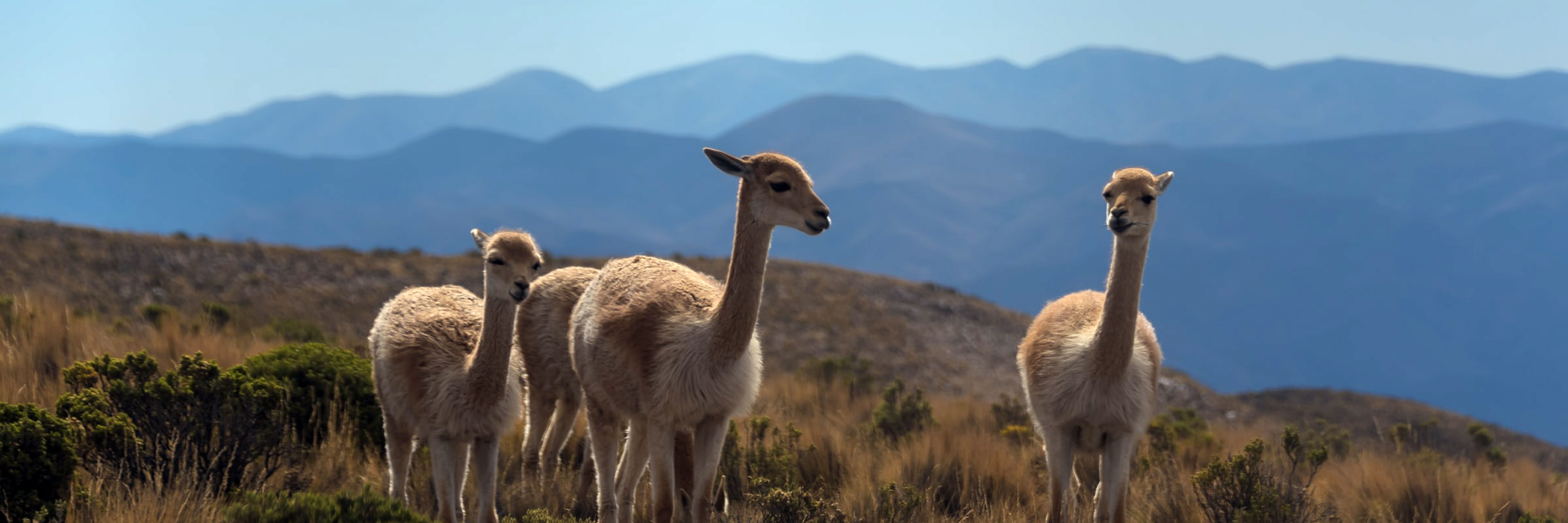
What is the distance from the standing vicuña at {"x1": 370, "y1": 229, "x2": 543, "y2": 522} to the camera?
514 centimetres

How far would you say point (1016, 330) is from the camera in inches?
1244

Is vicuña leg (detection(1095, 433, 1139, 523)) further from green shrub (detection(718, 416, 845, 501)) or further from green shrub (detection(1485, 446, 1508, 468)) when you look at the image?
green shrub (detection(1485, 446, 1508, 468))

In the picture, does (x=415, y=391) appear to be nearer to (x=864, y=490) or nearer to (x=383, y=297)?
(x=864, y=490)

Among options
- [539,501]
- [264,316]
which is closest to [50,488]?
[539,501]

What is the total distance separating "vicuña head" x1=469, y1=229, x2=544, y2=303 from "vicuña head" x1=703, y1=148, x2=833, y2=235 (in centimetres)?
112

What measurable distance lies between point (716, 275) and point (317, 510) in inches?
906

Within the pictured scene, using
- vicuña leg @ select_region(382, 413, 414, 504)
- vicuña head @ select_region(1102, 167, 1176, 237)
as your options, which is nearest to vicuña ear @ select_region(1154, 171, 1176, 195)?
vicuña head @ select_region(1102, 167, 1176, 237)

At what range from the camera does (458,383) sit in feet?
17.1

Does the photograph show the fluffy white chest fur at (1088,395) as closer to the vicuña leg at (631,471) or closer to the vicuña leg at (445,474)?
the vicuña leg at (631,471)

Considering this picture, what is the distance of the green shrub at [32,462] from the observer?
4.41m

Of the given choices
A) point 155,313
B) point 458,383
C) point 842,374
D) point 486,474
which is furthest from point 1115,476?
point 155,313

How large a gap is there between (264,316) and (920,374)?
15.2 meters

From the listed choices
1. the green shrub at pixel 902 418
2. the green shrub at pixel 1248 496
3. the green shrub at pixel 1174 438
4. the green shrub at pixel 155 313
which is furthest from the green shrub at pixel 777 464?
the green shrub at pixel 155 313

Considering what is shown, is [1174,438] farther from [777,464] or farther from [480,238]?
[480,238]
